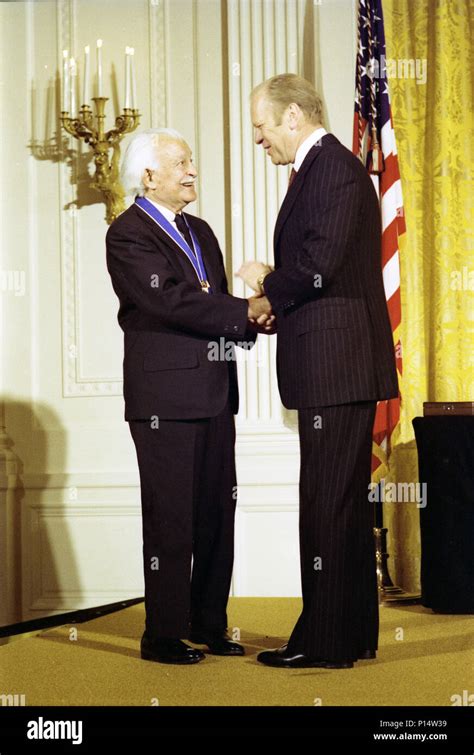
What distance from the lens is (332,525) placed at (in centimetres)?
309

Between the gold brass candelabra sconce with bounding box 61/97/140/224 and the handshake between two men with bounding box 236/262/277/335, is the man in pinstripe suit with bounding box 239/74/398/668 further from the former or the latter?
the gold brass candelabra sconce with bounding box 61/97/140/224

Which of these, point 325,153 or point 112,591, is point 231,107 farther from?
point 112,591

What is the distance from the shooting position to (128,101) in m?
5.26

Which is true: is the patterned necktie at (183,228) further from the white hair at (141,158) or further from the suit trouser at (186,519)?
the suit trouser at (186,519)

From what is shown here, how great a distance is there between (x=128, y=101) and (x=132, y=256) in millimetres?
2077

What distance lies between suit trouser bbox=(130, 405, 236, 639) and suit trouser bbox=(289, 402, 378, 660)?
45cm

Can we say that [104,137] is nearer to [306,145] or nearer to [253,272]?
[253,272]

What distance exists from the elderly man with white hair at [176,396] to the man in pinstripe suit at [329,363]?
0.27 metres

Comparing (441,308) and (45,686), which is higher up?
(441,308)

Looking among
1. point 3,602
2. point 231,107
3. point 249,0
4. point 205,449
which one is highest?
point 249,0

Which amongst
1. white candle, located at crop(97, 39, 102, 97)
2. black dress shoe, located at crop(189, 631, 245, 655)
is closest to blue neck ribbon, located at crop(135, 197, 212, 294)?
black dress shoe, located at crop(189, 631, 245, 655)
